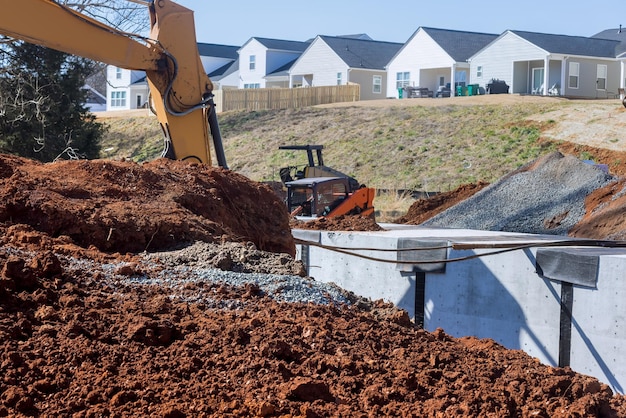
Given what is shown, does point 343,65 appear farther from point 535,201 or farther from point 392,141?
point 535,201

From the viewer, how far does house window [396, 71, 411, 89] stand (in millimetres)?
57031

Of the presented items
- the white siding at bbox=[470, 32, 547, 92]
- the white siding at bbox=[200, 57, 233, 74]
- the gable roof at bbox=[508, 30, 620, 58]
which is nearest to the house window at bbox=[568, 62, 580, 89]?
the gable roof at bbox=[508, 30, 620, 58]

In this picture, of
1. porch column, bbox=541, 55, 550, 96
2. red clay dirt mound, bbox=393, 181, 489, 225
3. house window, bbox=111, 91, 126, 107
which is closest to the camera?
red clay dirt mound, bbox=393, 181, 489, 225

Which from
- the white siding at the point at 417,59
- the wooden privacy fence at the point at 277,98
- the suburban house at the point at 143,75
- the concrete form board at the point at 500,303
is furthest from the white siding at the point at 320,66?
the concrete form board at the point at 500,303

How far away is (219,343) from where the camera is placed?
514 centimetres

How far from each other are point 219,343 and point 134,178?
16.3 feet

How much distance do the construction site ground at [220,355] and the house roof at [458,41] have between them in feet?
162

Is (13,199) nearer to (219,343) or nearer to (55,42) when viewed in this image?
(219,343)

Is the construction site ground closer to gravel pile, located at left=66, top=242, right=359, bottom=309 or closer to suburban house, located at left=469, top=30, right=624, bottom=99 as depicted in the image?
gravel pile, located at left=66, top=242, right=359, bottom=309

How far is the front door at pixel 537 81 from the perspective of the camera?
→ 5066 centimetres

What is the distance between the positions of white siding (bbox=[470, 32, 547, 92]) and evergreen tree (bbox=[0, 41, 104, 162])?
2922 cm

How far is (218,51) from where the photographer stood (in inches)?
2879

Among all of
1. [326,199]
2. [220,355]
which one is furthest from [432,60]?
[220,355]

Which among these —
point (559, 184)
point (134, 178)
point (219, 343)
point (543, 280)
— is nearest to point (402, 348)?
point (219, 343)
